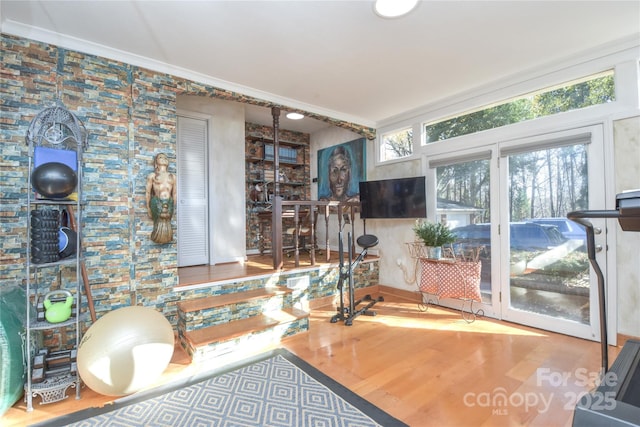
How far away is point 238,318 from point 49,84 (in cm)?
271

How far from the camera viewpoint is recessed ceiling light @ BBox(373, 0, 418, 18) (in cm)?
209

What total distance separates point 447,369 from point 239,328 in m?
1.91

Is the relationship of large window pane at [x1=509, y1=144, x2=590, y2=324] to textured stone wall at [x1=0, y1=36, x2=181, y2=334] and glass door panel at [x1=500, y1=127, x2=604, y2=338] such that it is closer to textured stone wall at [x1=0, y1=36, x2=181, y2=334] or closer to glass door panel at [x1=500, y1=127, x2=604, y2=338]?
glass door panel at [x1=500, y1=127, x2=604, y2=338]

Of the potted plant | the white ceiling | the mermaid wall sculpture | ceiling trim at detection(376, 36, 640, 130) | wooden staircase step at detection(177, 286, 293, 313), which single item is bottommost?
wooden staircase step at detection(177, 286, 293, 313)

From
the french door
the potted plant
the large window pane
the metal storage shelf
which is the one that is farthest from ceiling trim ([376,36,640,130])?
the metal storage shelf

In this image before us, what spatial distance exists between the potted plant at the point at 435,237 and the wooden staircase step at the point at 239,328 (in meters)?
1.87

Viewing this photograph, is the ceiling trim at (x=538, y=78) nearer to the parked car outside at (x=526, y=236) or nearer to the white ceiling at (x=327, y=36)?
the white ceiling at (x=327, y=36)

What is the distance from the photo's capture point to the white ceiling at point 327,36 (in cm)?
219

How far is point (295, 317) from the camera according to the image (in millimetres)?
3162

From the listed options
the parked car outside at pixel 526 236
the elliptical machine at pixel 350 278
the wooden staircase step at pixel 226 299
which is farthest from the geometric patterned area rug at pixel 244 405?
the parked car outside at pixel 526 236

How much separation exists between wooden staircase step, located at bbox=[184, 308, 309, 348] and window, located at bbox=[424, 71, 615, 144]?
3.14m

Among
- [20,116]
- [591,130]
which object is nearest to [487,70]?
[591,130]

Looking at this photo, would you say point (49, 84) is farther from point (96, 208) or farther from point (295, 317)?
point (295, 317)

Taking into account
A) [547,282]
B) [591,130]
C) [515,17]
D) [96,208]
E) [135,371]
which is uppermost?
[515,17]
